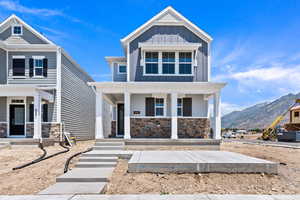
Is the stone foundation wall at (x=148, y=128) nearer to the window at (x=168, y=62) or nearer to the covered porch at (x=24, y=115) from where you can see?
the window at (x=168, y=62)

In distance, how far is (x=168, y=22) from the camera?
1263cm

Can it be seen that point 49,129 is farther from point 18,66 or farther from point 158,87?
point 158,87

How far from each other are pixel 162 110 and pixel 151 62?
10.2ft

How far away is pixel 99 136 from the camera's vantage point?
9969 mm

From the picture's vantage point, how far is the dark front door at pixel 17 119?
511 inches

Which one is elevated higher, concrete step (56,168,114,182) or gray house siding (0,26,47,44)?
gray house siding (0,26,47,44)

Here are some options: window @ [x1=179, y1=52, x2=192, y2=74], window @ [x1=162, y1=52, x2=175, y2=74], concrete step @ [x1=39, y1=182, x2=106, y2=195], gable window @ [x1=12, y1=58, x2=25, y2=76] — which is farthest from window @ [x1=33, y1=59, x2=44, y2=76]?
concrete step @ [x1=39, y1=182, x2=106, y2=195]

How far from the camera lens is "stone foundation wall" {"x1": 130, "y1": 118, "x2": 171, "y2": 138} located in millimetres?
→ 11469

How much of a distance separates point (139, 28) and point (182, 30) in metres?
2.80

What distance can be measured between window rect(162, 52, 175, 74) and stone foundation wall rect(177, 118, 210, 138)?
316cm

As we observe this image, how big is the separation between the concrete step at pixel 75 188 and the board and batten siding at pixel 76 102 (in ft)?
29.8

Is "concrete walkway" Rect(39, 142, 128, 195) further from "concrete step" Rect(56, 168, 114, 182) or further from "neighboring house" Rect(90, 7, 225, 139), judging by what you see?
"neighboring house" Rect(90, 7, 225, 139)

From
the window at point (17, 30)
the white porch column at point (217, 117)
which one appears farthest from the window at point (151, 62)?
the window at point (17, 30)

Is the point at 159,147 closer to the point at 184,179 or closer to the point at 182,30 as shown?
the point at 184,179
